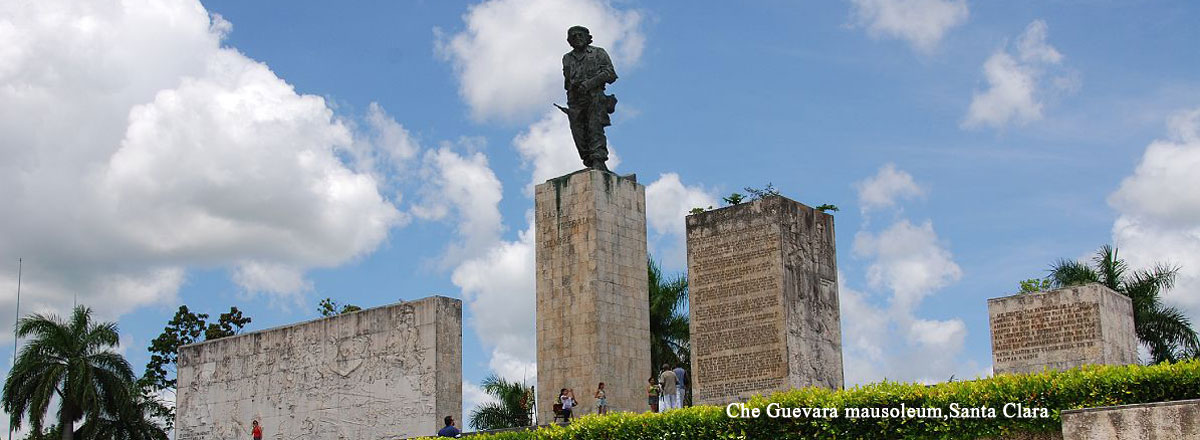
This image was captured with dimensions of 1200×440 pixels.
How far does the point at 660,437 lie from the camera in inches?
564

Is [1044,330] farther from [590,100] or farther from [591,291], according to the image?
[590,100]

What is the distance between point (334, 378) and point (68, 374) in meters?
8.86

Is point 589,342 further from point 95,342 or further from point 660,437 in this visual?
point 95,342

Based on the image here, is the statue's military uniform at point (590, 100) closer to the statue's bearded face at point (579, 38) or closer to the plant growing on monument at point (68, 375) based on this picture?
the statue's bearded face at point (579, 38)

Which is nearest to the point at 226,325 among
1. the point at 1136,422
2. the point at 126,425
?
the point at 126,425

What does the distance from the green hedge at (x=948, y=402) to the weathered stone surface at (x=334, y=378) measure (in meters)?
6.80

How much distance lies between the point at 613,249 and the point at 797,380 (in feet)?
10.4

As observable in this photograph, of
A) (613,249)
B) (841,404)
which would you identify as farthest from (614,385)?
(841,404)

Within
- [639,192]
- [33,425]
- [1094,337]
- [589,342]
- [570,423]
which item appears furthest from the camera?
[33,425]

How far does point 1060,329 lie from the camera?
852 inches

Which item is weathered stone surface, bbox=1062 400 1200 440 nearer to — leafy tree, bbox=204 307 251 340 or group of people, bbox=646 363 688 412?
group of people, bbox=646 363 688 412

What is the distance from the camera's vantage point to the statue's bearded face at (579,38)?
1923cm

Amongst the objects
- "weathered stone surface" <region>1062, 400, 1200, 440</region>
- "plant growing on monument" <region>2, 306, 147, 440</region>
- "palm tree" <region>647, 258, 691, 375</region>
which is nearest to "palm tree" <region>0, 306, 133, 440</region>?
"plant growing on monument" <region>2, 306, 147, 440</region>

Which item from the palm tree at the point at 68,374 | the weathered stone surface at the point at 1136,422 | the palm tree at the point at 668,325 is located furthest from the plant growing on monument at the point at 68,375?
the weathered stone surface at the point at 1136,422
